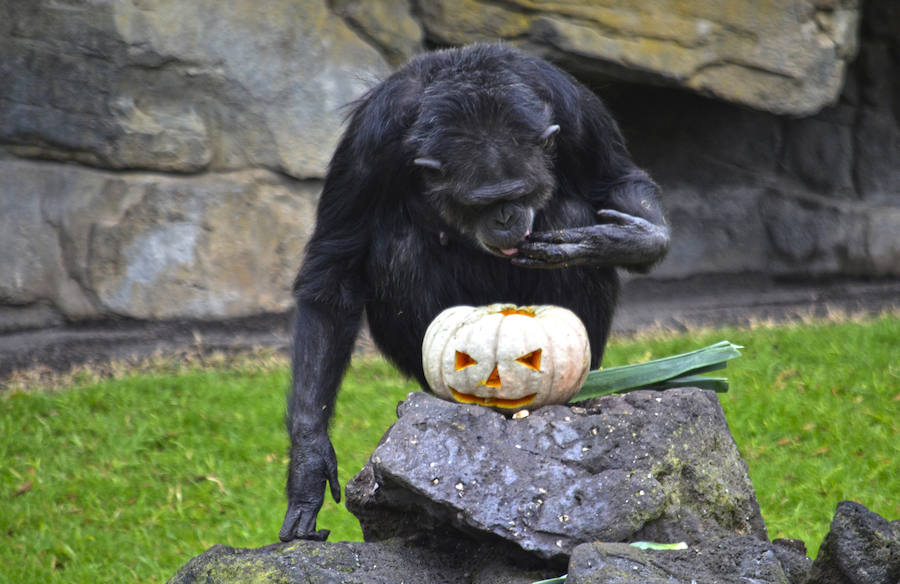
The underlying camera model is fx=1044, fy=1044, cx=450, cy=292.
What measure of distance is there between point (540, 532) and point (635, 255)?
45.5 inches

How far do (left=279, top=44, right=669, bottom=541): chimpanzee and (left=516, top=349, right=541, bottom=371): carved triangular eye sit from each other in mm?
414

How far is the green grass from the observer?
5.00m

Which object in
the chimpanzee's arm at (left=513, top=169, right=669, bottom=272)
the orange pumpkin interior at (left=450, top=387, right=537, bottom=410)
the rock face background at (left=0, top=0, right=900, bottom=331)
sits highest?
the chimpanzee's arm at (left=513, top=169, right=669, bottom=272)

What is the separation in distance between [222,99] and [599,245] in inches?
183

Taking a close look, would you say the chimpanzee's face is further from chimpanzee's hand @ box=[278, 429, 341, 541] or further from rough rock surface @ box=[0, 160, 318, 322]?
rough rock surface @ box=[0, 160, 318, 322]

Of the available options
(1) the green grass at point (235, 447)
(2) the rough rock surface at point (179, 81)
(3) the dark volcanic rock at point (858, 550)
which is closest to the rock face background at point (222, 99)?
(2) the rough rock surface at point (179, 81)

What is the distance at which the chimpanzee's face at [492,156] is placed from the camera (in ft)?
→ 11.4

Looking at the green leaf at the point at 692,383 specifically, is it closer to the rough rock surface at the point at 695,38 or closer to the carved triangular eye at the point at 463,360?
the carved triangular eye at the point at 463,360

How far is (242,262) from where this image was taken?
758cm

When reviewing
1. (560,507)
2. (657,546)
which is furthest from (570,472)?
(657,546)

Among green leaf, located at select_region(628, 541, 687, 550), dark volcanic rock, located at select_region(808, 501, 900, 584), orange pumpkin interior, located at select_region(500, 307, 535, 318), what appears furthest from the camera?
orange pumpkin interior, located at select_region(500, 307, 535, 318)

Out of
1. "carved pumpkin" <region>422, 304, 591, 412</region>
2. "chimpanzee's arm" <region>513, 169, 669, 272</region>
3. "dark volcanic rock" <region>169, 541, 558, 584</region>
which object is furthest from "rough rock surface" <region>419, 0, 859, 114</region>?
"dark volcanic rock" <region>169, 541, 558, 584</region>

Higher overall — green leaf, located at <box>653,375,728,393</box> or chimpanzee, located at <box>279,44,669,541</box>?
chimpanzee, located at <box>279,44,669,541</box>

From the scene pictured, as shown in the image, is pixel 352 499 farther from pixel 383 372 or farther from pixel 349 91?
pixel 349 91
